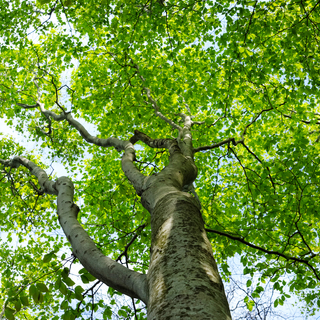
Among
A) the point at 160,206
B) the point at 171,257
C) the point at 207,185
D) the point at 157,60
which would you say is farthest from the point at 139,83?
the point at 171,257

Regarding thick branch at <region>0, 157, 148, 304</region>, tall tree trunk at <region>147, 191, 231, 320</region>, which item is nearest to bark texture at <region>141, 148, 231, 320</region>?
tall tree trunk at <region>147, 191, 231, 320</region>

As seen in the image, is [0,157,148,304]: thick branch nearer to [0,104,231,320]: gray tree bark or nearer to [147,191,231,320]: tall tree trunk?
[0,104,231,320]: gray tree bark

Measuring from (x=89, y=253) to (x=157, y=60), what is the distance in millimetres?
8707

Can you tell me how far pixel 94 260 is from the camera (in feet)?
6.99

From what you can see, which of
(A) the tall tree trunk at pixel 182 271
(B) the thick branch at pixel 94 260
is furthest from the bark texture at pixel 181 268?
(B) the thick branch at pixel 94 260

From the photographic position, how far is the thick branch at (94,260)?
5.83 ft

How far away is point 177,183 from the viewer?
2.89 meters

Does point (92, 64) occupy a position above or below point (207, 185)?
above

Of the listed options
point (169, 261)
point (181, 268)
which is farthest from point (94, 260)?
point (181, 268)

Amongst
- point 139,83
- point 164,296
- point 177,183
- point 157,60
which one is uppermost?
point 157,60

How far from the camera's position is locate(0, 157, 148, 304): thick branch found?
70.0 inches

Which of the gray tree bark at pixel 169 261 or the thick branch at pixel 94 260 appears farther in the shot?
the thick branch at pixel 94 260

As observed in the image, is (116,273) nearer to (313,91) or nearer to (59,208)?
(59,208)

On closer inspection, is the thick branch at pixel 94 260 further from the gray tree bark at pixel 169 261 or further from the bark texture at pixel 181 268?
the bark texture at pixel 181 268
